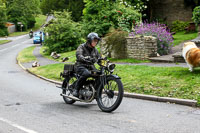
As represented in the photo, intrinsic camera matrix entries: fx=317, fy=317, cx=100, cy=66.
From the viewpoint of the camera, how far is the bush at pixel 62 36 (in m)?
30.1

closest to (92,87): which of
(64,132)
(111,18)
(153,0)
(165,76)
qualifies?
(64,132)

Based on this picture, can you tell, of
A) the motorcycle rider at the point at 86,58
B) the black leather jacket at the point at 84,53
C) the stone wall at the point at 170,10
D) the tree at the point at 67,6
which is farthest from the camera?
the tree at the point at 67,6

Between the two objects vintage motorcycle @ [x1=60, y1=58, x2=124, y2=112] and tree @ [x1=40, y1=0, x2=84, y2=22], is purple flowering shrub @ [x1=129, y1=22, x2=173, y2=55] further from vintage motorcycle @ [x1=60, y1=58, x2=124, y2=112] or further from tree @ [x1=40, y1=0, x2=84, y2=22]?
tree @ [x1=40, y1=0, x2=84, y2=22]

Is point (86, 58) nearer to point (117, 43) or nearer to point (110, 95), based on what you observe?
point (110, 95)

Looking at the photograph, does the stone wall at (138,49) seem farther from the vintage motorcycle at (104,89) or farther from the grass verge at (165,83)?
the vintage motorcycle at (104,89)

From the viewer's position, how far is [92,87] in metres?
7.55

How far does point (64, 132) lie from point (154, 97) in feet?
12.4

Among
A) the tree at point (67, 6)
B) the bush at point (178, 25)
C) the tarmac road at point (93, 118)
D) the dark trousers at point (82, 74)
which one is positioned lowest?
the tarmac road at point (93, 118)

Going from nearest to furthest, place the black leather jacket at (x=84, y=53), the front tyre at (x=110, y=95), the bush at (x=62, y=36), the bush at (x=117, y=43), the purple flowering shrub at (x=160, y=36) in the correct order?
the front tyre at (x=110, y=95), the black leather jacket at (x=84, y=53), the purple flowering shrub at (x=160, y=36), the bush at (x=117, y=43), the bush at (x=62, y=36)

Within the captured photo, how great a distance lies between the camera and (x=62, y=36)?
97.8 feet

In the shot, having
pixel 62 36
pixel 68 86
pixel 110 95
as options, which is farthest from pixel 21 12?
pixel 110 95

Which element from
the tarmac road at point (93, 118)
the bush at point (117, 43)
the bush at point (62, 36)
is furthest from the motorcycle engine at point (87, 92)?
the bush at point (62, 36)

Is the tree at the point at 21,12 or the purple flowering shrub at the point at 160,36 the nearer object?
the purple flowering shrub at the point at 160,36

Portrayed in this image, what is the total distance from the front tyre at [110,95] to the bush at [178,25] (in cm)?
2644
